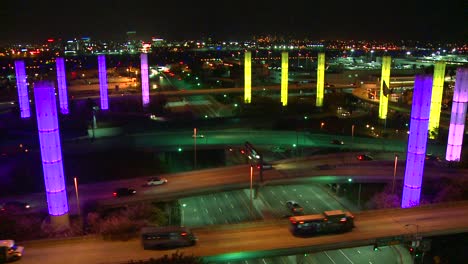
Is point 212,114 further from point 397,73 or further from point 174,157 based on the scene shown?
point 397,73

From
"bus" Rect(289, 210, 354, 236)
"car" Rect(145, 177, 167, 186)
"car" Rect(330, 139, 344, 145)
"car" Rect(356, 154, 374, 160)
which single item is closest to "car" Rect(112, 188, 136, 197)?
"car" Rect(145, 177, 167, 186)

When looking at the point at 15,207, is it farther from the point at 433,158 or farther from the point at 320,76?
the point at 320,76

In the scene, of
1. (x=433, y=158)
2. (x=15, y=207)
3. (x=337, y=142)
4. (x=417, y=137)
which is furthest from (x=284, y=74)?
(x=15, y=207)

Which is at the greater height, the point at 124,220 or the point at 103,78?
the point at 103,78

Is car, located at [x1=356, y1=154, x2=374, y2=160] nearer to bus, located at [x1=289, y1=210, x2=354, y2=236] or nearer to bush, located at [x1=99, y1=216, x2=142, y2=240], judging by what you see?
bus, located at [x1=289, y1=210, x2=354, y2=236]

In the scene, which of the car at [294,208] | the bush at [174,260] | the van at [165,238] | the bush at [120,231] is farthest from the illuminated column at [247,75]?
the bush at [174,260]
